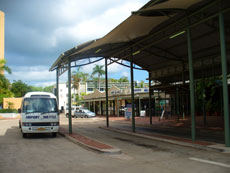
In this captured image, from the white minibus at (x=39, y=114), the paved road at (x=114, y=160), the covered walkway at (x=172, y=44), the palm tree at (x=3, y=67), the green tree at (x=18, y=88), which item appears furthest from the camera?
the green tree at (x=18, y=88)

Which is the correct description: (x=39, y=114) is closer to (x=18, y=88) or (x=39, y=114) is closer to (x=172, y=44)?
(x=172, y=44)

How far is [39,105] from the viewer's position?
46.1ft

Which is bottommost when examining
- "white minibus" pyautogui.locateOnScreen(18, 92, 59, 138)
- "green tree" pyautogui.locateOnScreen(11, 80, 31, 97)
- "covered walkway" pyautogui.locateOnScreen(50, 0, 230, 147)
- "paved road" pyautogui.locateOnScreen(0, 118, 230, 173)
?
"paved road" pyautogui.locateOnScreen(0, 118, 230, 173)

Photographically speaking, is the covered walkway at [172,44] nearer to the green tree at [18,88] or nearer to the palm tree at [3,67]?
the palm tree at [3,67]

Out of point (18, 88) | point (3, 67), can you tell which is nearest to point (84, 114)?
point (3, 67)

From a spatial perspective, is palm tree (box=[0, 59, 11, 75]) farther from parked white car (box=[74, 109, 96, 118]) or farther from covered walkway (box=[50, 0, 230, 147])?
covered walkway (box=[50, 0, 230, 147])

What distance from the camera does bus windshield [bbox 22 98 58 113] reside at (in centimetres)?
1380

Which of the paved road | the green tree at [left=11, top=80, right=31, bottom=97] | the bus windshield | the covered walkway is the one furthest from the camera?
the green tree at [left=11, top=80, right=31, bottom=97]

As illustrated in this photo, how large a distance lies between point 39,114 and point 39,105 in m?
0.69

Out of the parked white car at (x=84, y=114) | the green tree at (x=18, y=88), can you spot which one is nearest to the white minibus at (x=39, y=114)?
the parked white car at (x=84, y=114)

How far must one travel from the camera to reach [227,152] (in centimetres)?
914

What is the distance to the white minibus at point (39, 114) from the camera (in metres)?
13.4

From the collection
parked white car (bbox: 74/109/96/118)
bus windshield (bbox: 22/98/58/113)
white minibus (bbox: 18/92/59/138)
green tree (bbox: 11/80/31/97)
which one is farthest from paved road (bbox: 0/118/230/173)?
green tree (bbox: 11/80/31/97)

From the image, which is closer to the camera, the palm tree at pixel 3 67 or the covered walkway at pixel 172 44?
the covered walkway at pixel 172 44
